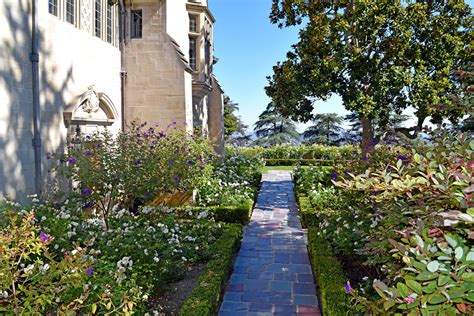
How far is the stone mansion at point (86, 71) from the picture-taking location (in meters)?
6.52

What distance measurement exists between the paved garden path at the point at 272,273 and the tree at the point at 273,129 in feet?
102

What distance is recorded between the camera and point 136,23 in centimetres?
1102

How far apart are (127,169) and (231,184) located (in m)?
4.99

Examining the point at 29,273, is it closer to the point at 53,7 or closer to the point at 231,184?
the point at 53,7

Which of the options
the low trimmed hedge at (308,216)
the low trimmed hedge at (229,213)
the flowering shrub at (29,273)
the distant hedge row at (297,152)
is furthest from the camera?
the distant hedge row at (297,152)

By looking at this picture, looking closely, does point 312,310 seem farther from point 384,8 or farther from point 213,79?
point 213,79

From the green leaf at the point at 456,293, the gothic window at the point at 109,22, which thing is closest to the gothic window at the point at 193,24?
the gothic window at the point at 109,22

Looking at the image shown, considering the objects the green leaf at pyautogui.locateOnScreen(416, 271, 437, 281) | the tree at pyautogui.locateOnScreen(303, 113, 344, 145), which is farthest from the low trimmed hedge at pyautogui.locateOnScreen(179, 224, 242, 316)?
the tree at pyautogui.locateOnScreen(303, 113, 344, 145)

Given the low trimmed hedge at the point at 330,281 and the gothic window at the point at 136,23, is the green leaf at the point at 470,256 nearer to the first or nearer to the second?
the low trimmed hedge at the point at 330,281

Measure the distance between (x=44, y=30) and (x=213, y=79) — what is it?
33.3 ft


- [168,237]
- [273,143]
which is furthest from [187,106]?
[273,143]

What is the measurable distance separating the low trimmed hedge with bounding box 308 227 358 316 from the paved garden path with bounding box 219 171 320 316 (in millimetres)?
432

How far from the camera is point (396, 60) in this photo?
37.1 ft

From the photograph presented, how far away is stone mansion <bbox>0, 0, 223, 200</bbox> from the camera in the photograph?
6.52 metres
